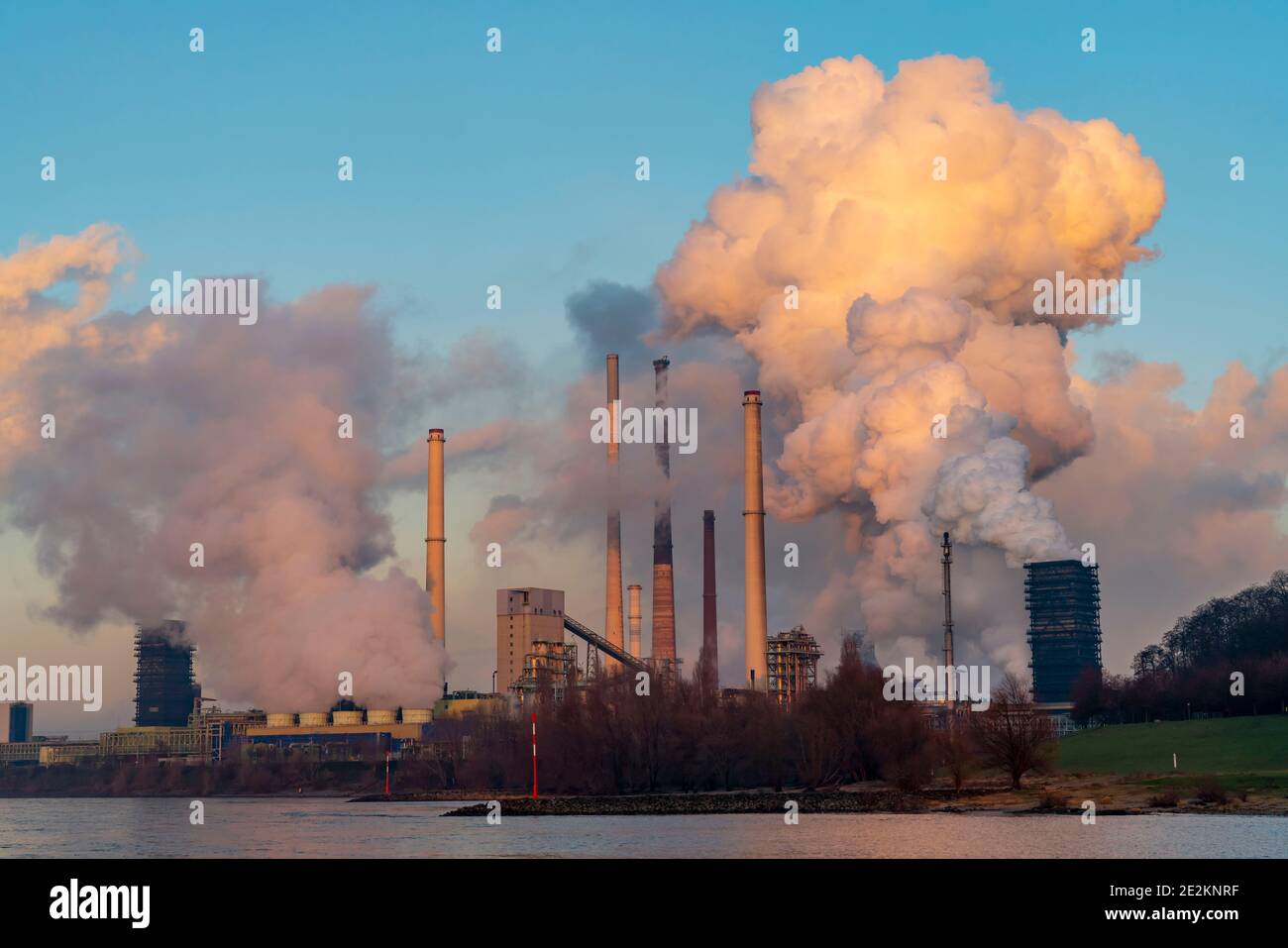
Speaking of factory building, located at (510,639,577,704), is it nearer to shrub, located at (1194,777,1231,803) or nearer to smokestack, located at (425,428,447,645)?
smokestack, located at (425,428,447,645)

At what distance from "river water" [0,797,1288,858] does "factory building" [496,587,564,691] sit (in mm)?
60839

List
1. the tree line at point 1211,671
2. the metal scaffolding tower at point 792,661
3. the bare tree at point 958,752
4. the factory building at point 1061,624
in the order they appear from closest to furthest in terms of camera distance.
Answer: the bare tree at point 958,752 < the tree line at point 1211,671 < the metal scaffolding tower at point 792,661 < the factory building at point 1061,624

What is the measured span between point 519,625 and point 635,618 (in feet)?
44.6

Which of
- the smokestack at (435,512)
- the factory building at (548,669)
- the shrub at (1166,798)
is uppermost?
the smokestack at (435,512)

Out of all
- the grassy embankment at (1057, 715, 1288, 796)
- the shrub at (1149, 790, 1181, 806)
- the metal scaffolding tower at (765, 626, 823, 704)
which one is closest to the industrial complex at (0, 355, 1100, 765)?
the metal scaffolding tower at (765, 626, 823, 704)

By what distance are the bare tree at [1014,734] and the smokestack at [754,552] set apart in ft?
136

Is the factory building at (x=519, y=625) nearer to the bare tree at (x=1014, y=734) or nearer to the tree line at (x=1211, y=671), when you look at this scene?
the tree line at (x=1211, y=671)

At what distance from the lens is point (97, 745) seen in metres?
185

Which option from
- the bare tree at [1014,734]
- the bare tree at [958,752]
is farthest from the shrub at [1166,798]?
the bare tree at [958,752]

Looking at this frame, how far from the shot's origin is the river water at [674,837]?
49969 millimetres
